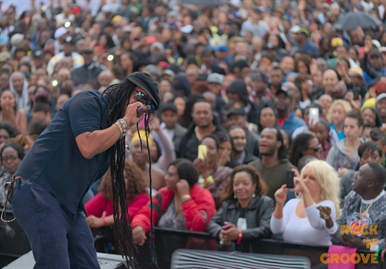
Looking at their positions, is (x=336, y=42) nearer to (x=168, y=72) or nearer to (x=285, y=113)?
Result: (x=168, y=72)

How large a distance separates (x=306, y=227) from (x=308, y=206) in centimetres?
21

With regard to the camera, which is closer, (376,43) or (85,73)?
(85,73)

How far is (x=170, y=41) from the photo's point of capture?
15.4 meters

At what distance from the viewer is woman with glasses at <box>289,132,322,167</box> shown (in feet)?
22.5

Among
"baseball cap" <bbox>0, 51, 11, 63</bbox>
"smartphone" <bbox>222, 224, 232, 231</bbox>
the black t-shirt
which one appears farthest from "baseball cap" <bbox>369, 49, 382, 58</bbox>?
the black t-shirt

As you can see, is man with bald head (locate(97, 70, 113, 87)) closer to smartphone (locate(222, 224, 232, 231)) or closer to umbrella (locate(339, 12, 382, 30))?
umbrella (locate(339, 12, 382, 30))

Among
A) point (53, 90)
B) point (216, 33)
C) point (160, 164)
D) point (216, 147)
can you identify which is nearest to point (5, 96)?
point (53, 90)

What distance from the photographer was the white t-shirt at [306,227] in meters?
5.24

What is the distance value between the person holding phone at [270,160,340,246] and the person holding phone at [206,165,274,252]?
153 mm

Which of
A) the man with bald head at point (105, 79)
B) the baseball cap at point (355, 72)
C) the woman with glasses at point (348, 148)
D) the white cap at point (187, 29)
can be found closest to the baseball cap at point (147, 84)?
the woman with glasses at point (348, 148)

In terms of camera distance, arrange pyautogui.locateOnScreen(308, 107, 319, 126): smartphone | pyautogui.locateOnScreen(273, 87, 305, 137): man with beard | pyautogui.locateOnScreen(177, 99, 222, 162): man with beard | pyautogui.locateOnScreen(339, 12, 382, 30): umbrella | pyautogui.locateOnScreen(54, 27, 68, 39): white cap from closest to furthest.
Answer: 1. pyautogui.locateOnScreen(308, 107, 319, 126): smartphone
2. pyautogui.locateOnScreen(177, 99, 222, 162): man with beard
3. pyautogui.locateOnScreen(273, 87, 305, 137): man with beard
4. pyautogui.locateOnScreen(339, 12, 382, 30): umbrella
5. pyautogui.locateOnScreen(54, 27, 68, 39): white cap

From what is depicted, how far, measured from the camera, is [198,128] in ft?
26.6

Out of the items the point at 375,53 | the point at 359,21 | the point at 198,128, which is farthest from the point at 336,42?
the point at 198,128

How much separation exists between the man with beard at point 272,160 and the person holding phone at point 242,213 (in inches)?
24.7
